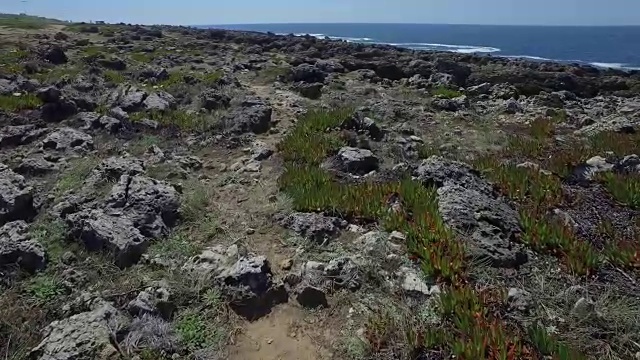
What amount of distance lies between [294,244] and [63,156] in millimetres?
6056

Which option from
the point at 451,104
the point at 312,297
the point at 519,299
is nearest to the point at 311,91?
the point at 451,104

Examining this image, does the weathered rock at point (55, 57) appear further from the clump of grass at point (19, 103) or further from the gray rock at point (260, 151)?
the gray rock at point (260, 151)

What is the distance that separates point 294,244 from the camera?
6383 mm

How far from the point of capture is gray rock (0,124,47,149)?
34.4ft

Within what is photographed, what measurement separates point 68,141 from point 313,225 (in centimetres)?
664

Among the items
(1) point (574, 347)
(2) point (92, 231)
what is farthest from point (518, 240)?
(2) point (92, 231)

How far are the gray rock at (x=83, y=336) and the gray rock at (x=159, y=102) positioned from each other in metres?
9.70

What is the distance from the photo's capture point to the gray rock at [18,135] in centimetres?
1048

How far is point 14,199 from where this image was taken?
22.7ft

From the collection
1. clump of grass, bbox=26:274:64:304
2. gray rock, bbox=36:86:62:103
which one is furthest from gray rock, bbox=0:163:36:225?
gray rock, bbox=36:86:62:103

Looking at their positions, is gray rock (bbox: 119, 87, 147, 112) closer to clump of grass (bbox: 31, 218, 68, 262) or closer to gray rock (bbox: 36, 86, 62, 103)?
gray rock (bbox: 36, 86, 62, 103)

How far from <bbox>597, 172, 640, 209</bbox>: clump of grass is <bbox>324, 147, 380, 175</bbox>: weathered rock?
3999 millimetres

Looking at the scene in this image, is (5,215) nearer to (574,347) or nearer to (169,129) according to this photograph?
(169,129)

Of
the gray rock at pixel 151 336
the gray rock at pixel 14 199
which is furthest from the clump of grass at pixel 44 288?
the gray rock at pixel 14 199
